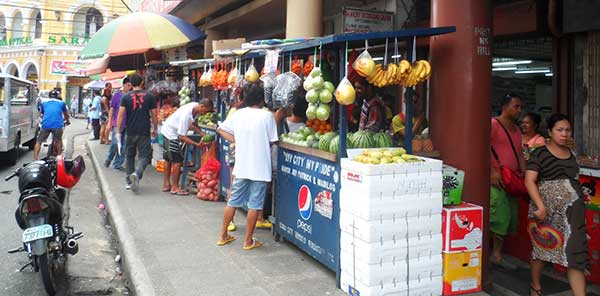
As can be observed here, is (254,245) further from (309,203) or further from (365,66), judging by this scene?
(365,66)

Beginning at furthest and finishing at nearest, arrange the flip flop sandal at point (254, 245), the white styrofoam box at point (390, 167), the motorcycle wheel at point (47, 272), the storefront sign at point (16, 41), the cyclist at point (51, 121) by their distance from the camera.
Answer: the storefront sign at point (16, 41) → the cyclist at point (51, 121) → the flip flop sandal at point (254, 245) → the motorcycle wheel at point (47, 272) → the white styrofoam box at point (390, 167)

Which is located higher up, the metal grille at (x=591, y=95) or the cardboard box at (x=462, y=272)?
the metal grille at (x=591, y=95)

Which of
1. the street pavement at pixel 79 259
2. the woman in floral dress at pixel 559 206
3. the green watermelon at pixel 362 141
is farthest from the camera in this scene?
the street pavement at pixel 79 259

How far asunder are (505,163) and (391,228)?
1962 millimetres

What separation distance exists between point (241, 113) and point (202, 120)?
4.27 m

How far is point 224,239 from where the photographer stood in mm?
5438

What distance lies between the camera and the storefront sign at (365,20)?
6.66 metres

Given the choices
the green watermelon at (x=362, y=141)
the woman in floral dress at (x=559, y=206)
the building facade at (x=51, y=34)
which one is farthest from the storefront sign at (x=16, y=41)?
the woman in floral dress at (x=559, y=206)

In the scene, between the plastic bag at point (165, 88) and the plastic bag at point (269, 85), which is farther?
the plastic bag at point (165, 88)

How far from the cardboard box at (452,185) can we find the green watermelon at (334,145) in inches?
36.6

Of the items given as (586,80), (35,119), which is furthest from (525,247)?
(35,119)

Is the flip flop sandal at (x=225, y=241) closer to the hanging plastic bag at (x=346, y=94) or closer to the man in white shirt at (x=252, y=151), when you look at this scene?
the man in white shirt at (x=252, y=151)

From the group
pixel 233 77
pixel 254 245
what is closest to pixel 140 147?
pixel 233 77

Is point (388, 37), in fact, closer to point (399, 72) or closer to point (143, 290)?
point (399, 72)
